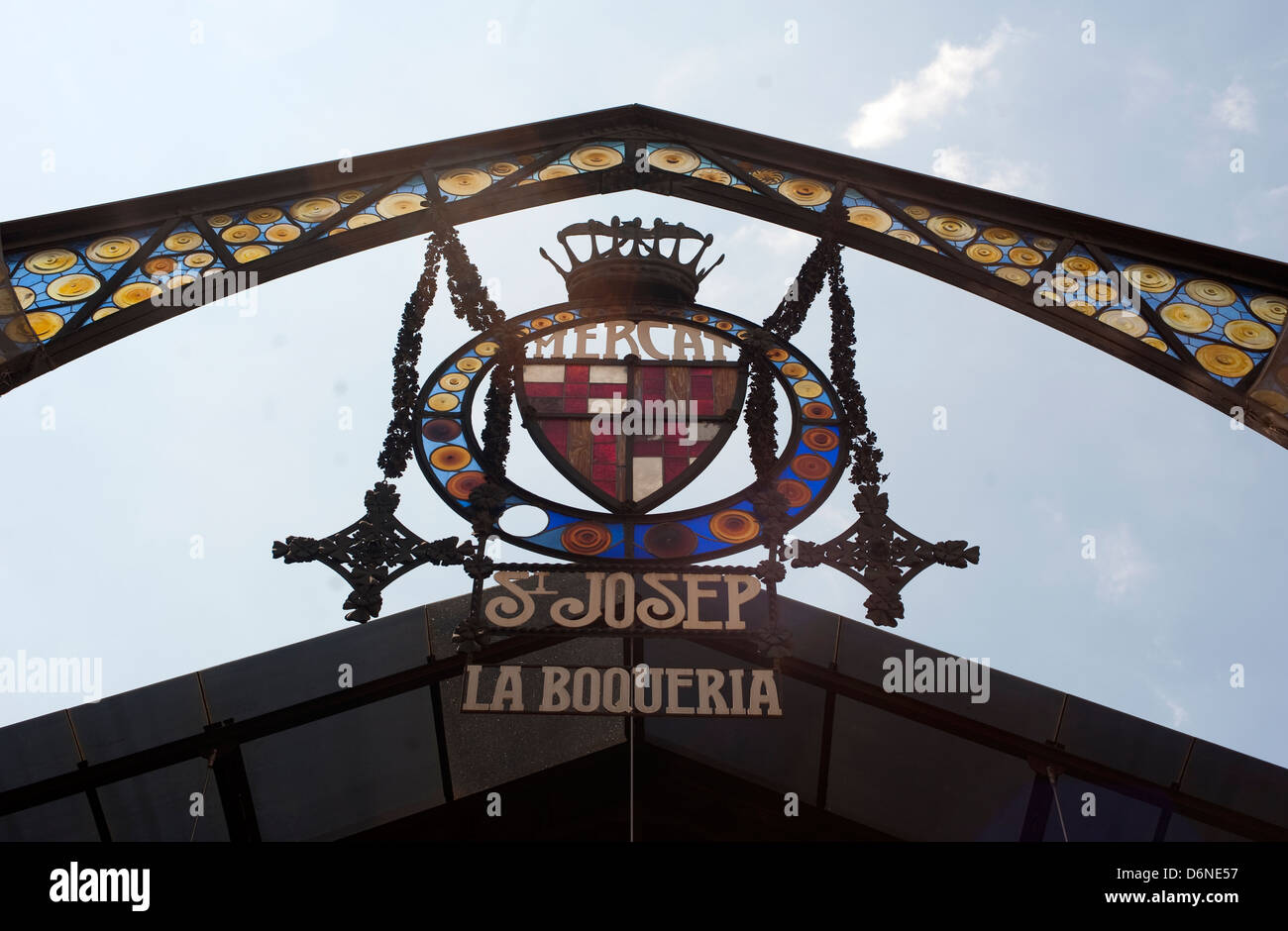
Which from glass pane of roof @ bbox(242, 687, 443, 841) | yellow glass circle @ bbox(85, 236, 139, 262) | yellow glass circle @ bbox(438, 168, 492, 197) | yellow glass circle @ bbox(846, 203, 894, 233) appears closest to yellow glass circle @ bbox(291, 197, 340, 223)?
yellow glass circle @ bbox(438, 168, 492, 197)

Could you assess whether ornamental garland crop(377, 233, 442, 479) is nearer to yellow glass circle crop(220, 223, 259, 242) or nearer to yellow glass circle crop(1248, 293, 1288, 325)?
yellow glass circle crop(220, 223, 259, 242)

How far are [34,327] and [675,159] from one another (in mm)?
5650

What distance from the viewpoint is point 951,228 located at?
1088cm

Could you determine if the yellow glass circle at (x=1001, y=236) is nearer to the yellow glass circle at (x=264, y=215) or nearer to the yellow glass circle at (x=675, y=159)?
the yellow glass circle at (x=675, y=159)

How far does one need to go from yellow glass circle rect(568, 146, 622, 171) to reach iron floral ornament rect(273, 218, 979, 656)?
0.99 metres

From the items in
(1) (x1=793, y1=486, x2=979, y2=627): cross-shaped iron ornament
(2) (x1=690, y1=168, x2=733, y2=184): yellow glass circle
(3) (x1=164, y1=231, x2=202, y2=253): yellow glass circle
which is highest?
(2) (x1=690, y1=168, x2=733, y2=184): yellow glass circle

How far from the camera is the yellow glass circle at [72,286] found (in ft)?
30.3

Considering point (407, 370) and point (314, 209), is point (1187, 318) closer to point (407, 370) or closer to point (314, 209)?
point (407, 370)

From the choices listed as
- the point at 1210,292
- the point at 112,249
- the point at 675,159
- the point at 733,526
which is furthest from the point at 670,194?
the point at 112,249

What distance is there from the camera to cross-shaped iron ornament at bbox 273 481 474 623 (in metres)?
8.00

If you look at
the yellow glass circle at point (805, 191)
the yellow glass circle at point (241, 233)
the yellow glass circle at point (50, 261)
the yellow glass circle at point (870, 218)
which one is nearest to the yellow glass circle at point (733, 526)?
the yellow glass circle at point (870, 218)
